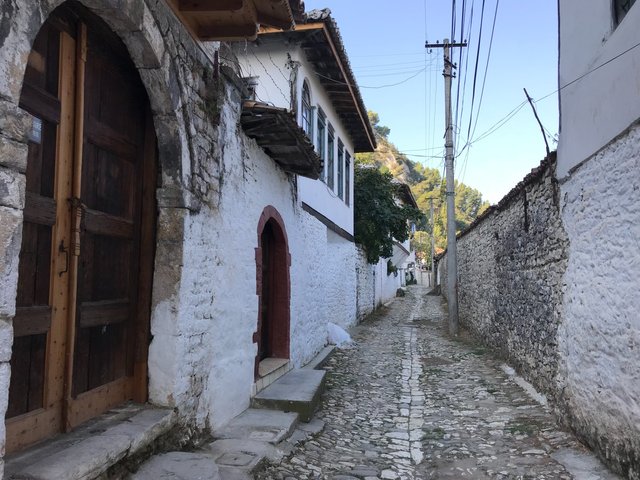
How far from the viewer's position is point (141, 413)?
3.53 metres

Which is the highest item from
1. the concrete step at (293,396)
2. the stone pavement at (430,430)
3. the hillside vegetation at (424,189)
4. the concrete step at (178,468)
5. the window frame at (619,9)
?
the hillside vegetation at (424,189)

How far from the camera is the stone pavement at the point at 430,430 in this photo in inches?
165

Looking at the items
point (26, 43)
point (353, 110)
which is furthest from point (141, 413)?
point (353, 110)

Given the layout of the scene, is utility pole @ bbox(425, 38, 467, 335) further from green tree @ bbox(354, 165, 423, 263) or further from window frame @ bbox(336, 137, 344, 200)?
window frame @ bbox(336, 137, 344, 200)

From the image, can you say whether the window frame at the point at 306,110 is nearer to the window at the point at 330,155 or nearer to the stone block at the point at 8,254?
the window at the point at 330,155

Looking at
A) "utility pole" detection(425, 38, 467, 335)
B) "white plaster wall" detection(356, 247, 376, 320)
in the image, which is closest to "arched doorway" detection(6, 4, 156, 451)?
"utility pole" detection(425, 38, 467, 335)

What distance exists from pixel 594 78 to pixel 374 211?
37.1 feet

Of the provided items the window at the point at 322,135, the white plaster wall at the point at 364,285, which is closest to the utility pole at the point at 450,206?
the white plaster wall at the point at 364,285

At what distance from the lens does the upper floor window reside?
397 centimetres

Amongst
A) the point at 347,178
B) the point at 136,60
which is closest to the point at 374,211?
the point at 347,178

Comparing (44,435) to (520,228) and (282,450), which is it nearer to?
(282,450)

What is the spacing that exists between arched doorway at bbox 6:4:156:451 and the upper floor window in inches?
150

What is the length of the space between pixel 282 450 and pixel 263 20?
366 centimetres

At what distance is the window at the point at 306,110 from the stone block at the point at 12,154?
21.1 feet
